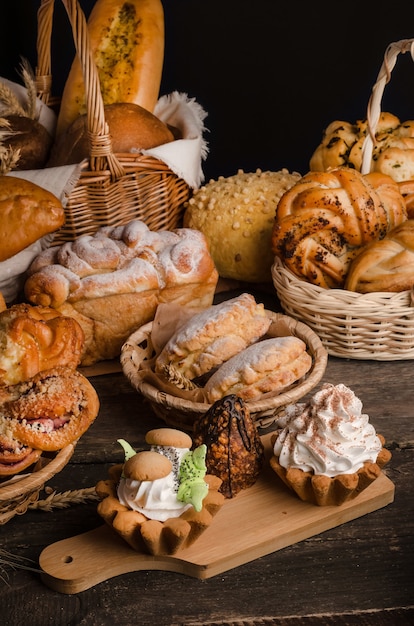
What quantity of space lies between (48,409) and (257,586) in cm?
48

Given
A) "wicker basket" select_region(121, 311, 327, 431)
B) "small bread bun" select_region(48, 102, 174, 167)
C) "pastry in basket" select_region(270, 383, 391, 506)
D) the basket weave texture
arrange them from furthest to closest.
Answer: "small bread bun" select_region(48, 102, 174, 167) → the basket weave texture → "wicker basket" select_region(121, 311, 327, 431) → "pastry in basket" select_region(270, 383, 391, 506)

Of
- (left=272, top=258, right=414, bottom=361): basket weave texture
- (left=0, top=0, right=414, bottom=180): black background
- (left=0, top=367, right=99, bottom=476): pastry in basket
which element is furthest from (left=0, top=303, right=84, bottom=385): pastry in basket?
(left=0, top=0, right=414, bottom=180): black background

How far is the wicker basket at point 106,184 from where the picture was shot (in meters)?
2.07

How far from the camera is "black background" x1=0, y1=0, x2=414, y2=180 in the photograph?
10.7 ft

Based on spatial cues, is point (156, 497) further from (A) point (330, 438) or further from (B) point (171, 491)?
(A) point (330, 438)

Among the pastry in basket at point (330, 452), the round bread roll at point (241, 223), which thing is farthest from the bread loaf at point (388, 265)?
the pastry in basket at point (330, 452)

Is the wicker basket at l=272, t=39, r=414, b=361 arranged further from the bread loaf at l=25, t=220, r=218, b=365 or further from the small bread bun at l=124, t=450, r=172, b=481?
the small bread bun at l=124, t=450, r=172, b=481

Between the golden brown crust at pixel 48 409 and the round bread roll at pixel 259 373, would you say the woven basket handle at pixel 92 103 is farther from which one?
the golden brown crust at pixel 48 409

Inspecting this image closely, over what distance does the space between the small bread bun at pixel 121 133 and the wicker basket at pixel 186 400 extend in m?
0.67

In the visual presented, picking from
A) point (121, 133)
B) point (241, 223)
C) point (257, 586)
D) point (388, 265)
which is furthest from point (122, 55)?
point (257, 586)

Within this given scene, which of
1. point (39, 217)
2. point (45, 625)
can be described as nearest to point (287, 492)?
point (45, 625)

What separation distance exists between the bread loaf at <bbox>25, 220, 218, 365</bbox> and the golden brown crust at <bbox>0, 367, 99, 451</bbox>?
0.60 meters

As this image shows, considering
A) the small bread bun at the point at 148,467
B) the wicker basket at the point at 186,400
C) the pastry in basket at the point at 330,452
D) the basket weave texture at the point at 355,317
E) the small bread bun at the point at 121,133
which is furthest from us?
the small bread bun at the point at 121,133

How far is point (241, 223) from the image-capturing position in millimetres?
2404
